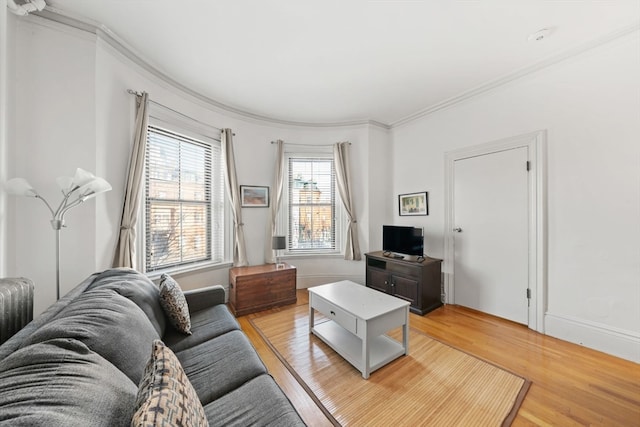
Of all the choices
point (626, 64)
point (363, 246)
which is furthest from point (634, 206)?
point (363, 246)

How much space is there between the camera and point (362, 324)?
1.85 meters

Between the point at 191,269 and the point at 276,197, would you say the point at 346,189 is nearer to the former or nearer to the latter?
the point at 276,197

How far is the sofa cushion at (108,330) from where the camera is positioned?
2.83ft

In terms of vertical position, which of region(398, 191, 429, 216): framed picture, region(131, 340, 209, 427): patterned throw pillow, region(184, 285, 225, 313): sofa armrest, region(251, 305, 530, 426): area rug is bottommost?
region(251, 305, 530, 426): area rug

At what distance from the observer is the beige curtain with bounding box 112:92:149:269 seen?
2.27 m

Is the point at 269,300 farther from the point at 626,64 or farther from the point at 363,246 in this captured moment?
the point at 626,64

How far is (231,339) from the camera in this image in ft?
5.29

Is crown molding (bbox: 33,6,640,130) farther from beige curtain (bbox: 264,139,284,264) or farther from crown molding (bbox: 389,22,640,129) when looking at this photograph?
beige curtain (bbox: 264,139,284,264)

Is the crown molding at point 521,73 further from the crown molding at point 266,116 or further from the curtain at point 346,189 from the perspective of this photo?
the curtain at point 346,189

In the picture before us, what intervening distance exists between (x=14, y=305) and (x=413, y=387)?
244 centimetres

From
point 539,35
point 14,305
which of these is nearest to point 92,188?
point 14,305

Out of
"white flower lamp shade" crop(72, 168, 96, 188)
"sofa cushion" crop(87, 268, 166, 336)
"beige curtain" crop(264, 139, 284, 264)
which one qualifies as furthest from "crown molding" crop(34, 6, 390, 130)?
"sofa cushion" crop(87, 268, 166, 336)

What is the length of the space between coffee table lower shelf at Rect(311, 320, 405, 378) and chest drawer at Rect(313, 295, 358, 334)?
0.58 feet

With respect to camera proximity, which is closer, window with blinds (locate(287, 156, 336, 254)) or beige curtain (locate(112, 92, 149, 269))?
beige curtain (locate(112, 92, 149, 269))
